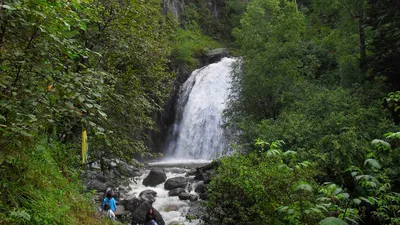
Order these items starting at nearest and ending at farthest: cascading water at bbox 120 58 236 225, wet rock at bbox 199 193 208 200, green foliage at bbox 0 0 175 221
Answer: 1. green foliage at bbox 0 0 175 221
2. wet rock at bbox 199 193 208 200
3. cascading water at bbox 120 58 236 225

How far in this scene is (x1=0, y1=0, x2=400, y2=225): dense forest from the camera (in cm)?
359

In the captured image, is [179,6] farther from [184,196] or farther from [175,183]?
[184,196]

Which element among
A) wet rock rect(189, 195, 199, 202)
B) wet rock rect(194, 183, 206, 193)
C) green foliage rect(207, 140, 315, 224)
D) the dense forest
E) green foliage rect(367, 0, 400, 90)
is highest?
green foliage rect(367, 0, 400, 90)

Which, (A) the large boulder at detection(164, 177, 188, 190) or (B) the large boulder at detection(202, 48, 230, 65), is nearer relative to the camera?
(A) the large boulder at detection(164, 177, 188, 190)

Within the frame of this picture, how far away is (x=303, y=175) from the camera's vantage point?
782 centimetres

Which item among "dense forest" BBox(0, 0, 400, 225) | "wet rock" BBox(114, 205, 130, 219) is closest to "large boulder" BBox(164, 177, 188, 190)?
"wet rock" BBox(114, 205, 130, 219)

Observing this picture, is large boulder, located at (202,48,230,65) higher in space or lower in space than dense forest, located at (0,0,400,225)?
higher

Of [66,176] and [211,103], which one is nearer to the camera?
[66,176]

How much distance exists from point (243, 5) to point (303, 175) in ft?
116

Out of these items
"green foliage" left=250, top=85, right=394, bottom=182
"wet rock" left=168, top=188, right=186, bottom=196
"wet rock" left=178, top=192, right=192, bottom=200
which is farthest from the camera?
"wet rock" left=168, top=188, right=186, bottom=196

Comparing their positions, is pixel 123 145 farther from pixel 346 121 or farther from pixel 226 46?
pixel 226 46

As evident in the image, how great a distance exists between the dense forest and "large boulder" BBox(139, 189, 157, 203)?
147 inches

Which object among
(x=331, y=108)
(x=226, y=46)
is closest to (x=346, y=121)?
(x=331, y=108)

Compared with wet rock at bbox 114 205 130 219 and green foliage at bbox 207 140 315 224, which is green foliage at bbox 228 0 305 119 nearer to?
wet rock at bbox 114 205 130 219
